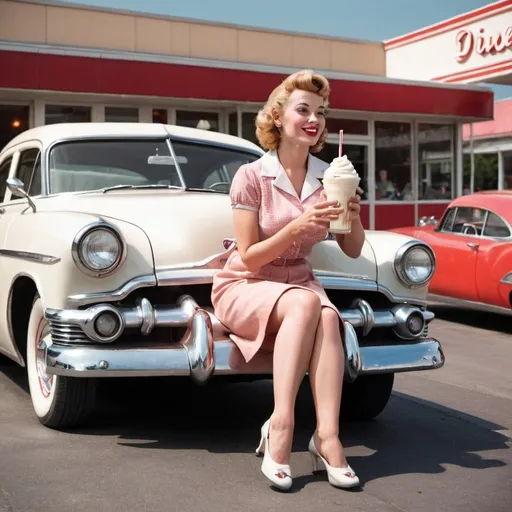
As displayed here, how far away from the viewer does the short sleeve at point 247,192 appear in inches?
155

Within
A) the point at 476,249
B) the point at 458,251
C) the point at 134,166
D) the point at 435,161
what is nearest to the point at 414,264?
the point at 134,166

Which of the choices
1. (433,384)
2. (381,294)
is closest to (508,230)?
(433,384)

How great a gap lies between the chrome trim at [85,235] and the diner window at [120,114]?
A: 11.1m

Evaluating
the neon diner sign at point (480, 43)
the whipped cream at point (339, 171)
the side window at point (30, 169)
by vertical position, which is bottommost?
the whipped cream at point (339, 171)

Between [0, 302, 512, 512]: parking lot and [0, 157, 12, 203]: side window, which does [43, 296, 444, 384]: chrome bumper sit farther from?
[0, 157, 12, 203]: side window

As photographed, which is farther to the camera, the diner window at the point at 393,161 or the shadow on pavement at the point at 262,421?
the diner window at the point at 393,161

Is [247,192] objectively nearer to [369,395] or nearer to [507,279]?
[369,395]

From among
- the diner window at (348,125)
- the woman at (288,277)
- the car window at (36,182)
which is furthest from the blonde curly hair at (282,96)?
the diner window at (348,125)

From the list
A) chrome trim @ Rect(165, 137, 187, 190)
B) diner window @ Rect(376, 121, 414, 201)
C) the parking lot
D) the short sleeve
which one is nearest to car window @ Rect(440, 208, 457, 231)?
Answer: the parking lot

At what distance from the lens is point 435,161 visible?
1875 centimetres

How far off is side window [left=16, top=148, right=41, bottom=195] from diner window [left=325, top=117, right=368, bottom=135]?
11.9 m

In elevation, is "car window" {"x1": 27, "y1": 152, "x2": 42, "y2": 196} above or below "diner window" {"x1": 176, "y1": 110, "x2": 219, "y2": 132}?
below

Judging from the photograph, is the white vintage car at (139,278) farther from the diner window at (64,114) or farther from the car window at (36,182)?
the diner window at (64,114)

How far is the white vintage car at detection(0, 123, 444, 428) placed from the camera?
393 cm
